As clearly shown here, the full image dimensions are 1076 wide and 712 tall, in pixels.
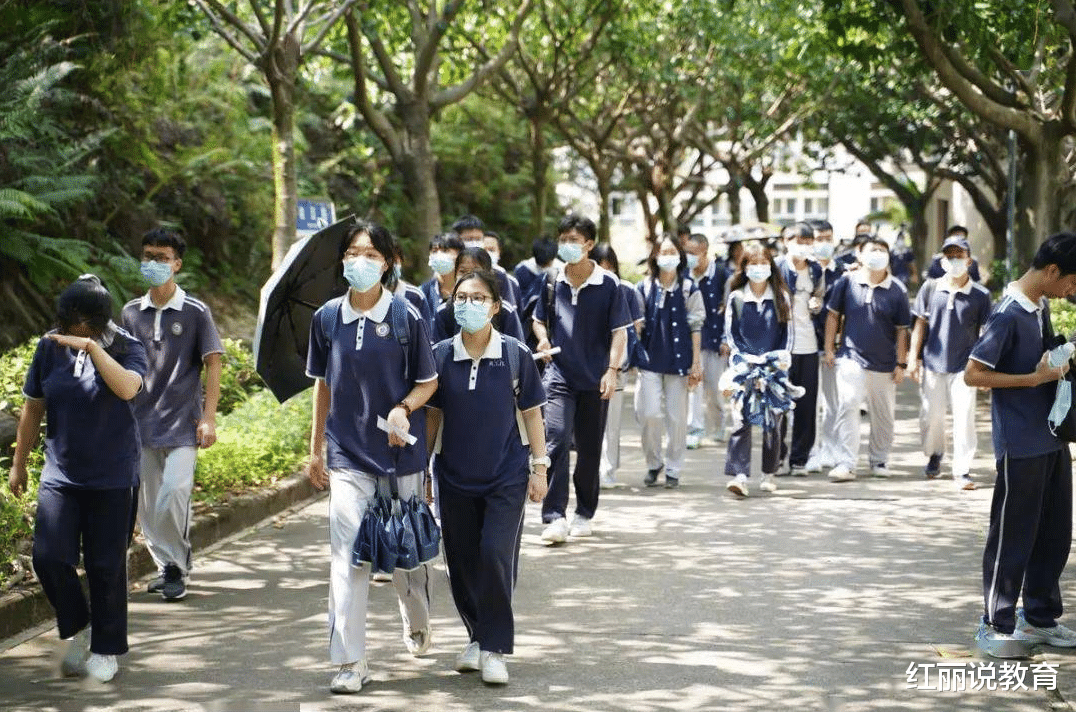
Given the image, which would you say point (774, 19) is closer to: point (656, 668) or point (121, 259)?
point (121, 259)

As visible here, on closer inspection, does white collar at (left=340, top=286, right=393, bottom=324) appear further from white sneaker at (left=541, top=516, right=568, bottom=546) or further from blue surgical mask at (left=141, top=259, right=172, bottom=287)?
white sneaker at (left=541, top=516, right=568, bottom=546)

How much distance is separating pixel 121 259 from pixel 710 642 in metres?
9.79

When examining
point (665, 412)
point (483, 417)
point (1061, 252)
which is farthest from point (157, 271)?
point (665, 412)

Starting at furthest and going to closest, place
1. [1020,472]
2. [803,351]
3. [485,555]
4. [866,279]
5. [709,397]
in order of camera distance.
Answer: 1. [709,397]
2. [803,351]
3. [866,279]
4. [1020,472]
5. [485,555]

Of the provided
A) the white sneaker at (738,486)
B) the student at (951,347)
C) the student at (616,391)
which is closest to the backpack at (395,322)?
the student at (616,391)

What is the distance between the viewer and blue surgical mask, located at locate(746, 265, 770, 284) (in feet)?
37.9

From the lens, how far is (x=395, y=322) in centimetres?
634

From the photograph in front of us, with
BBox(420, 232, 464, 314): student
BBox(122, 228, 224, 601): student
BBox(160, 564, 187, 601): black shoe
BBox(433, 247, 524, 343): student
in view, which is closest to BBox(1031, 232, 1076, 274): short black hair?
BBox(433, 247, 524, 343): student

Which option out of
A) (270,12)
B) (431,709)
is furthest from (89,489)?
(270,12)

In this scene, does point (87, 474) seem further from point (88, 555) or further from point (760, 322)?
point (760, 322)

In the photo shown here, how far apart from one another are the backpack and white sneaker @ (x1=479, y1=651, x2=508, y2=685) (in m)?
1.18

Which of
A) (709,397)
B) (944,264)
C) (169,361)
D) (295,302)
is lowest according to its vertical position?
(709,397)

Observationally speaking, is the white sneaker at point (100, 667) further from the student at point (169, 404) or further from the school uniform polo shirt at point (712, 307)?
the school uniform polo shirt at point (712, 307)

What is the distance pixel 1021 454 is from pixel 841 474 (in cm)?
551
